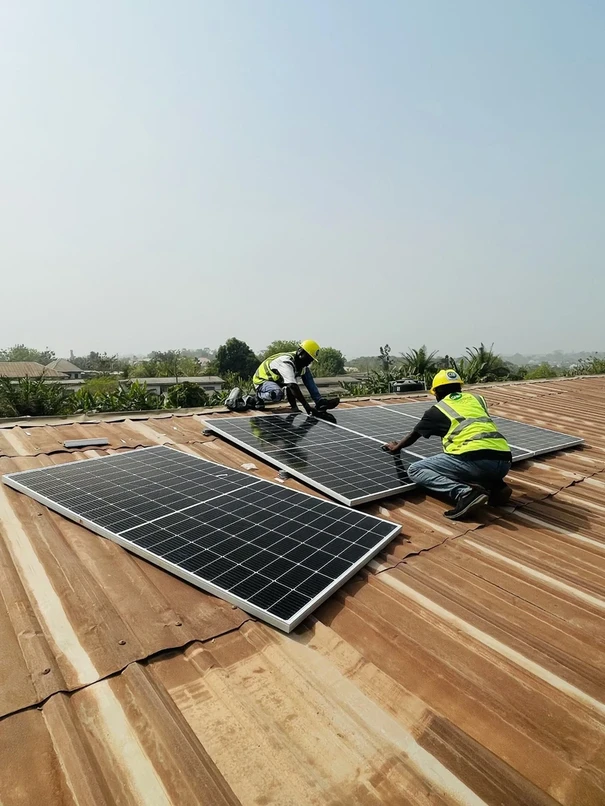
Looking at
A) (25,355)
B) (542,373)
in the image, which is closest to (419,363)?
(542,373)

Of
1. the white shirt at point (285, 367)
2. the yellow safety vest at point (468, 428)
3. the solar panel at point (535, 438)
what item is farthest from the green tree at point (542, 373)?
the yellow safety vest at point (468, 428)

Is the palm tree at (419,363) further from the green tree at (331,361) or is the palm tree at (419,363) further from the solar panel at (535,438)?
the green tree at (331,361)

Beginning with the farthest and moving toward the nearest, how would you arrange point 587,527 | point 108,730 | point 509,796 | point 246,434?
1. point 246,434
2. point 587,527
3. point 108,730
4. point 509,796

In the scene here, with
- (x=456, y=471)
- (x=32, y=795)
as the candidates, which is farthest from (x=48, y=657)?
(x=456, y=471)

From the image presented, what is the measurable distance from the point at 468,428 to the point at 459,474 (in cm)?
50

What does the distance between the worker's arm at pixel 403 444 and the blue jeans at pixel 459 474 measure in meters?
0.63

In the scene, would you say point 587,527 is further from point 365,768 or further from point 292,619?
point 365,768

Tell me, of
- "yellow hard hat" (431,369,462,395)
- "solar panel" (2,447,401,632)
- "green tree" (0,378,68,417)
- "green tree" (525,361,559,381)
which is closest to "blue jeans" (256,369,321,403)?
"yellow hard hat" (431,369,462,395)

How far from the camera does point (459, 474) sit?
495cm

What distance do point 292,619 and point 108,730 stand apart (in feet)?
3.46

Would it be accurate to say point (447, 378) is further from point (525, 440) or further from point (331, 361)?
point (331, 361)

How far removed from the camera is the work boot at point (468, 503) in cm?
455

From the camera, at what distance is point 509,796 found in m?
1.82

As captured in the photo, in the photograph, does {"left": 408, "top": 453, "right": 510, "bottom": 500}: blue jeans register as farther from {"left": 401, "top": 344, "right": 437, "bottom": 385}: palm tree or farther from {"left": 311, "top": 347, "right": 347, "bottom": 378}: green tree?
{"left": 311, "top": 347, "right": 347, "bottom": 378}: green tree
